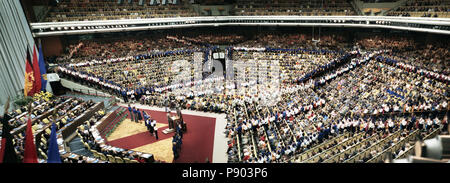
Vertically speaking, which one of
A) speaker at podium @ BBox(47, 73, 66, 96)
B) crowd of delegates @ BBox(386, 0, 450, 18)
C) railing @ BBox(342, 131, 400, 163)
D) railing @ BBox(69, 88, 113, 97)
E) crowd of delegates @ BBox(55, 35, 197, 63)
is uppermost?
crowd of delegates @ BBox(386, 0, 450, 18)

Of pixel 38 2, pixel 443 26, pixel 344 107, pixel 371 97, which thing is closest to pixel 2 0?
pixel 38 2

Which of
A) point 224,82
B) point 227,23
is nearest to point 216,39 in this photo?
point 227,23

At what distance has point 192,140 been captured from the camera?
52.7 ft

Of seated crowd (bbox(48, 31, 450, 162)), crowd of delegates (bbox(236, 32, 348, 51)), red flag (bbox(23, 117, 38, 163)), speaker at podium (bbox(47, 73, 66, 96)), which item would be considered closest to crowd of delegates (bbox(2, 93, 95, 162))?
speaker at podium (bbox(47, 73, 66, 96))

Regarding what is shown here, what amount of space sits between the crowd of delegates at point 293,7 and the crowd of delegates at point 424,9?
18.4ft

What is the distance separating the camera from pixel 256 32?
130ft

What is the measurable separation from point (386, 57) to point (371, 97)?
8.57m

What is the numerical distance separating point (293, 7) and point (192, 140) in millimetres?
27851

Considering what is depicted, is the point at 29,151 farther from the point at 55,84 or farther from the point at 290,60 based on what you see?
the point at 290,60

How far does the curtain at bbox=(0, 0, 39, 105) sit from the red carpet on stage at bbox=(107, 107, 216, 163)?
1109cm

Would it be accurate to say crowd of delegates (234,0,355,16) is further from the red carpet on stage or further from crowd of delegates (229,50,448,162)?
the red carpet on stage

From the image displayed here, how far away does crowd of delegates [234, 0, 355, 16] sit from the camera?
33219mm

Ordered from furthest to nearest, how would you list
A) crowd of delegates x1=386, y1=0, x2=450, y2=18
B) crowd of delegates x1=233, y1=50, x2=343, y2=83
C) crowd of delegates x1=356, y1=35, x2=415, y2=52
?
crowd of delegates x1=233, y1=50, x2=343, y2=83 → crowd of delegates x1=356, y1=35, x2=415, y2=52 → crowd of delegates x1=386, y1=0, x2=450, y2=18

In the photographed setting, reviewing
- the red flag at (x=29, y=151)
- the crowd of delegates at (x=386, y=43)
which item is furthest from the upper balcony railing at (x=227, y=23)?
the red flag at (x=29, y=151)
